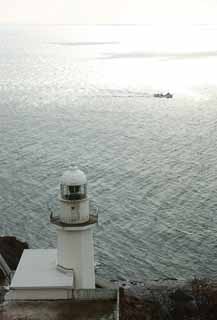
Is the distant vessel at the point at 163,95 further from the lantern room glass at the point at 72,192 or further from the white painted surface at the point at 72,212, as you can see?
the white painted surface at the point at 72,212

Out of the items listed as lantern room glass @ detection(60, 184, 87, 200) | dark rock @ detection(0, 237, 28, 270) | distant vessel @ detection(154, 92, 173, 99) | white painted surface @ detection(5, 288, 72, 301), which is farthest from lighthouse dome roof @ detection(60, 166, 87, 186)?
distant vessel @ detection(154, 92, 173, 99)

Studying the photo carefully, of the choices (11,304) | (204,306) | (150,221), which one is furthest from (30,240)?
(11,304)

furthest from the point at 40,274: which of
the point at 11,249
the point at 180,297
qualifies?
the point at 11,249

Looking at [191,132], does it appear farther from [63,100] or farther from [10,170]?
[63,100]

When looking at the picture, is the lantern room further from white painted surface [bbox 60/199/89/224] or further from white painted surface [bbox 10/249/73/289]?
white painted surface [bbox 10/249/73/289]

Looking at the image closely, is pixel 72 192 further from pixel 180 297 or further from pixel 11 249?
pixel 11 249

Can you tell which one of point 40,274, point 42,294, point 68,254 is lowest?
point 42,294

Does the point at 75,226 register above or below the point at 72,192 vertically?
below
